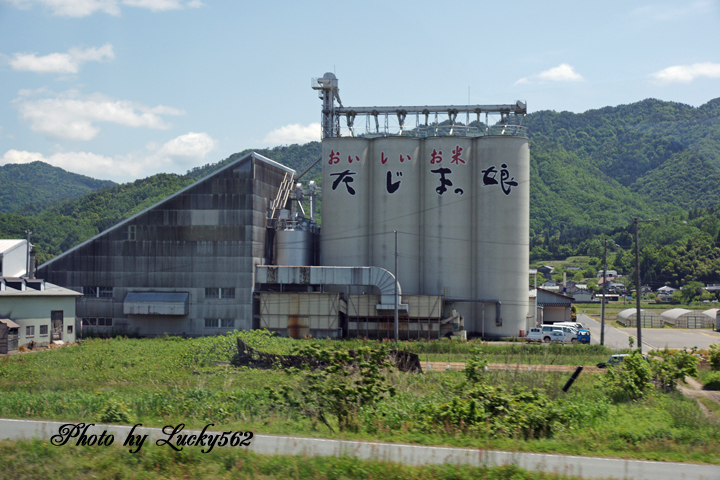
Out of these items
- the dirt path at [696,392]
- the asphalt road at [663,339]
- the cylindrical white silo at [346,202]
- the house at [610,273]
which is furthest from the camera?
the house at [610,273]

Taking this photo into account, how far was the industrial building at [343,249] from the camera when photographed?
142 ft

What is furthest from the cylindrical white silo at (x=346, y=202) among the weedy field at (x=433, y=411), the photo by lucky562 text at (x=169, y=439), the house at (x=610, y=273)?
the house at (x=610, y=273)

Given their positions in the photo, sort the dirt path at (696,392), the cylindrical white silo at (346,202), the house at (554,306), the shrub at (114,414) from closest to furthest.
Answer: the shrub at (114,414) < the dirt path at (696,392) < the cylindrical white silo at (346,202) < the house at (554,306)

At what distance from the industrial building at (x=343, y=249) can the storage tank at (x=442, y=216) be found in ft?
0.30

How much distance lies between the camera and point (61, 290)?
38781mm

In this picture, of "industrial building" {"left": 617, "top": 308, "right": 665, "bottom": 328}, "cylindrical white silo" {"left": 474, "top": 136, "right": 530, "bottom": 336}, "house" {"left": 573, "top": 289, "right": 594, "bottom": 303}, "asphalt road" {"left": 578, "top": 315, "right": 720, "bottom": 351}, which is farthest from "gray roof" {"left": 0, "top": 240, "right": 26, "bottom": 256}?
"house" {"left": 573, "top": 289, "right": 594, "bottom": 303}

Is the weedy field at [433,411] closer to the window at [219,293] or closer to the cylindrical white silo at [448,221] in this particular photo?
the window at [219,293]

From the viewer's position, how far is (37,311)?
3641 centimetres

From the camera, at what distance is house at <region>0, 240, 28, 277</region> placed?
210 ft

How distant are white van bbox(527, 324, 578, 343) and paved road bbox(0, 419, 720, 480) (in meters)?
33.3

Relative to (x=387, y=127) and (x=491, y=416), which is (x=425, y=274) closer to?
(x=387, y=127)

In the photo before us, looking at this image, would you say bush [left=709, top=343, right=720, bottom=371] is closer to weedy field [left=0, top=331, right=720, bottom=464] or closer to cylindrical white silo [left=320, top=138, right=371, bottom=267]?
weedy field [left=0, top=331, right=720, bottom=464]

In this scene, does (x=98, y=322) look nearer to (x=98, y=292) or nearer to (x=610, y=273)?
(x=98, y=292)

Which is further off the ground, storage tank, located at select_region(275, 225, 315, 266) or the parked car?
storage tank, located at select_region(275, 225, 315, 266)
